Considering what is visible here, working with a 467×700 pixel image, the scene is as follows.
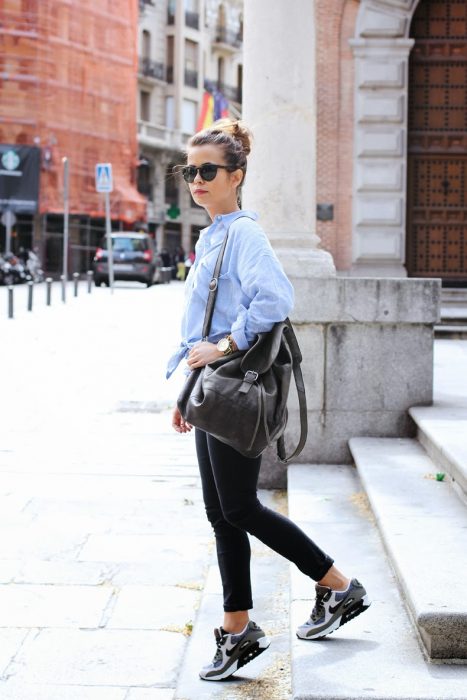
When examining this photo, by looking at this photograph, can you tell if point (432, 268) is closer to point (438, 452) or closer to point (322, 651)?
point (438, 452)

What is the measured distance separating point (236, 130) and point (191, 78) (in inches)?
2452

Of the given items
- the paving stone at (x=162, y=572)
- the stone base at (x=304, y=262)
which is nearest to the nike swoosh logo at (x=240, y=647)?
the paving stone at (x=162, y=572)

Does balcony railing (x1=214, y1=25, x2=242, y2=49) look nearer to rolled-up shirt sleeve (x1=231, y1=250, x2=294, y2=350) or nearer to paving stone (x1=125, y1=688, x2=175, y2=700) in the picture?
rolled-up shirt sleeve (x1=231, y1=250, x2=294, y2=350)

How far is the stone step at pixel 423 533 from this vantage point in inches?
143

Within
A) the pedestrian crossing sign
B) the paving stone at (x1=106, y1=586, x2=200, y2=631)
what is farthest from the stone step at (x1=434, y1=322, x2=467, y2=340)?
the pedestrian crossing sign

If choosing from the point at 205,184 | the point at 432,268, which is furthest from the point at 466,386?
the point at 432,268

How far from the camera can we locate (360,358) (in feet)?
23.2

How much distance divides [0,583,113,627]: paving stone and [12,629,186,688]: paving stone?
13 cm

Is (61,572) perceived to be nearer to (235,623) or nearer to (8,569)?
(8,569)

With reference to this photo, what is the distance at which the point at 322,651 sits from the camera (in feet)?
12.5

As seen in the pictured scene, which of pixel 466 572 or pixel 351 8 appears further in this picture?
pixel 351 8

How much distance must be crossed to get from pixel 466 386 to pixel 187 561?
12.0ft

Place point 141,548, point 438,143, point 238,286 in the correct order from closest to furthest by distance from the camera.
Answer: point 238,286
point 141,548
point 438,143

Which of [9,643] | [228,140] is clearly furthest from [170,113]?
[228,140]
